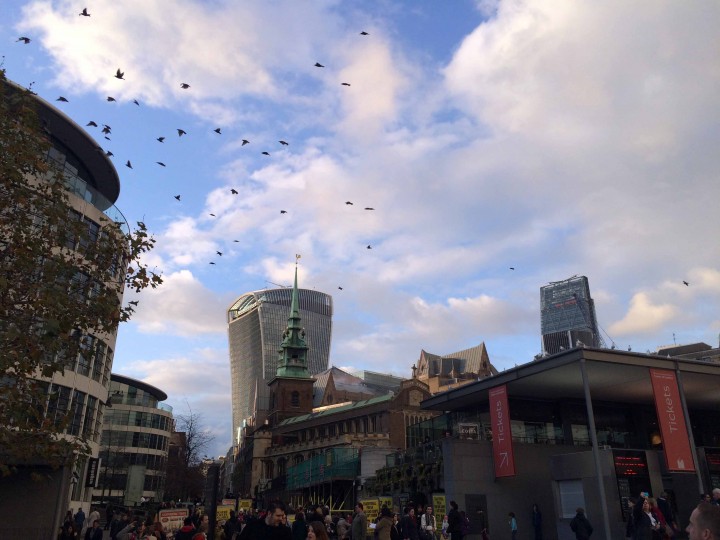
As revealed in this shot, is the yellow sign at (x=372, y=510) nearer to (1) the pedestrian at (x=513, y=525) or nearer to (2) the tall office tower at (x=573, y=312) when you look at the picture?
(1) the pedestrian at (x=513, y=525)

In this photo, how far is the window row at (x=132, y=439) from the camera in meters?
83.7

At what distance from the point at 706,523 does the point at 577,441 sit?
3427 centimetres

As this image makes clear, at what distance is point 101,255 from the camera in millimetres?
14852

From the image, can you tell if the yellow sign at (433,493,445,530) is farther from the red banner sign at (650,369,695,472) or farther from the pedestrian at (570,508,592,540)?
the red banner sign at (650,369,695,472)

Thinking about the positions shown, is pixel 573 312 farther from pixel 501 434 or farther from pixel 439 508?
pixel 439 508

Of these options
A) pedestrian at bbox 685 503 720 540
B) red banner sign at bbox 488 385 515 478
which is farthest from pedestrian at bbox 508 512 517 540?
pedestrian at bbox 685 503 720 540

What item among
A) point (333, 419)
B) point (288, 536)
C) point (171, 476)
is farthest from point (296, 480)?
point (288, 536)

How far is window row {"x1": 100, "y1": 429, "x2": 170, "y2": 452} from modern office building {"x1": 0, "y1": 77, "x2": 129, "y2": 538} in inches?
1971

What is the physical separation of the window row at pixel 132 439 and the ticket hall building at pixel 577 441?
6115 cm

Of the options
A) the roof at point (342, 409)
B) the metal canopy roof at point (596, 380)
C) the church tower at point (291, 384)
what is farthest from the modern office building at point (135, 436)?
the metal canopy roof at point (596, 380)

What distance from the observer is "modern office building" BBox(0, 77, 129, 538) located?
72.5 feet

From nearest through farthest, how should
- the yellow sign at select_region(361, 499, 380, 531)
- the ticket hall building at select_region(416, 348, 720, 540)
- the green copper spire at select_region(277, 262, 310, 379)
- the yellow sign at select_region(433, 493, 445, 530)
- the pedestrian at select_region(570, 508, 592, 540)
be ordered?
the pedestrian at select_region(570, 508, 592, 540) → the yellow sign at select_region(361, 499, 380, 531) → the ticket hall building at select_region(416, 348, 720, 540) → the yellow sign at select_region(433, 493, 445, 530) → the green copper spire at select_region(277, 262, 310, 379)

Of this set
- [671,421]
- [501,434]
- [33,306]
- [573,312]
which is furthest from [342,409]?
[573,312]

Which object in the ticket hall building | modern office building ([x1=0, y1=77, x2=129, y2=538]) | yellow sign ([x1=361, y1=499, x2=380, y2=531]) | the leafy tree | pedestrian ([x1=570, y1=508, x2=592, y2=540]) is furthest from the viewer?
the ticket hall building
